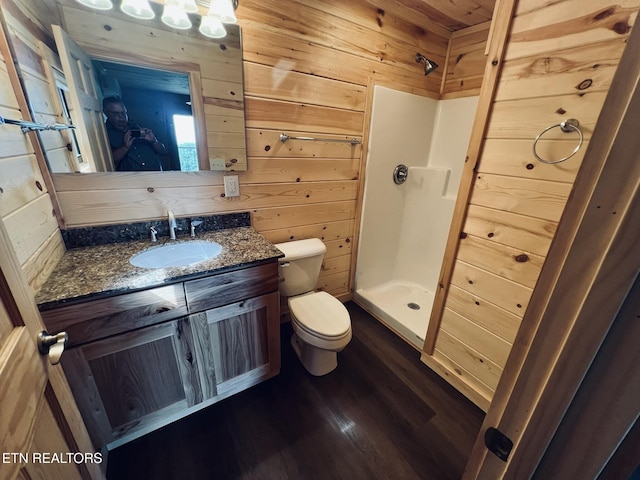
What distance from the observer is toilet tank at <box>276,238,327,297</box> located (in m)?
1.68

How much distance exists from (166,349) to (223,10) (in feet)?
5.20

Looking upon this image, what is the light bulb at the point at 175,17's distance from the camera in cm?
120

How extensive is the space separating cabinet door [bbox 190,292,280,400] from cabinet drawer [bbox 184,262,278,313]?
3 cm

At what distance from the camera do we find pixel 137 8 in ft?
3.77

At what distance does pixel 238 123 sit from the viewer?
1.48 m

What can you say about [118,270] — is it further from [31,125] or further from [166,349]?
[31,125]

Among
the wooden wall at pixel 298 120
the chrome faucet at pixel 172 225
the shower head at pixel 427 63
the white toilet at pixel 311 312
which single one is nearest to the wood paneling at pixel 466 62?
the wooden wall at pixel 298 120

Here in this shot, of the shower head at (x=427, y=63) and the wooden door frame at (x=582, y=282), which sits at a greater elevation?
the shower head at (x=427, y=63)

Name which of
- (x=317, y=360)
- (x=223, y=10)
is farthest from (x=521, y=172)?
(x=223, y=10)

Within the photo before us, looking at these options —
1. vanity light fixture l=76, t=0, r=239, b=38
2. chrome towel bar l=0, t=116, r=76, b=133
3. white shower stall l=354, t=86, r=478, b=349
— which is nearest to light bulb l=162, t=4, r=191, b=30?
vanity light fixture l=76, t=0, r=239, b=38

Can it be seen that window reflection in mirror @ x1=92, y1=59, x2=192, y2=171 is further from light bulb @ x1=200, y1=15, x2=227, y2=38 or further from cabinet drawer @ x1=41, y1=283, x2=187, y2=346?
cabinet drawer @ x1=41, y1=283, x2=187, y2=346

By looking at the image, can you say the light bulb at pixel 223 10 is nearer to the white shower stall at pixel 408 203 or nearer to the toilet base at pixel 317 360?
the white shower stall at pixel 408 203

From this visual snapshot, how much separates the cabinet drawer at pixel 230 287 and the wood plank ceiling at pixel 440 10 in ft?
5.84

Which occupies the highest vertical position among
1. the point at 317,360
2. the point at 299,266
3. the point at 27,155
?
the point at 27,155
